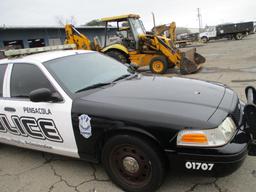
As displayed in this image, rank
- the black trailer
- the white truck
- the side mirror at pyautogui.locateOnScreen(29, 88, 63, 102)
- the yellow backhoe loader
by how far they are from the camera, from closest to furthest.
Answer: the side mirror at pyautogui.locateOnScreen(29, 88, 63, 102), the yellow backhoe loader, the black trailer, the white truck

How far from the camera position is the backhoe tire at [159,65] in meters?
10.6

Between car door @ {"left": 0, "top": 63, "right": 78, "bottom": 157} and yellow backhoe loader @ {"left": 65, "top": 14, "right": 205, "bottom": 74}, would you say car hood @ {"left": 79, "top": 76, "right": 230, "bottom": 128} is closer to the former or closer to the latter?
car door @ {"left": 0, "top": 63, "right": 78, "bottom": 157}

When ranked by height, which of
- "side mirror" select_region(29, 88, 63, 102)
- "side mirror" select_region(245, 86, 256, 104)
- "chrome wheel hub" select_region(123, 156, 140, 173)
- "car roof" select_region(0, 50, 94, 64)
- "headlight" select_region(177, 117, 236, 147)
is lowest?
"chrome wheel hub" select_region(123, 156, 140, 173)

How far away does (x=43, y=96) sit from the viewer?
288 cm

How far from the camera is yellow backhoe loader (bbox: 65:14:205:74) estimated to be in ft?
34.4

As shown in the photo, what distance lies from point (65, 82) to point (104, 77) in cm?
61

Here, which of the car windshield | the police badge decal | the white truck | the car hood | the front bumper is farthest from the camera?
the white truck

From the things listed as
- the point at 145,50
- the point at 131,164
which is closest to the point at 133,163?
the point at 131,164

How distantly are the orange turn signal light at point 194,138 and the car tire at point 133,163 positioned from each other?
31cm

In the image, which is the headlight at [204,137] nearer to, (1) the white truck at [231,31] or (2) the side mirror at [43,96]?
Result: (2) the side mirror at [43,96]

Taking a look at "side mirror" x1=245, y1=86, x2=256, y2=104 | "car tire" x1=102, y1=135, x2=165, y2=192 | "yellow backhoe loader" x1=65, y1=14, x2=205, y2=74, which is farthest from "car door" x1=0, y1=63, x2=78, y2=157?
"yellow backhoe loader" x1=65, y1=14, x2=205, y2=74

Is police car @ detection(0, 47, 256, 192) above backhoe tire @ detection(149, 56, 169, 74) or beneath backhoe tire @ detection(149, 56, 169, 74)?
above

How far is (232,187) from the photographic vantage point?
106 inches

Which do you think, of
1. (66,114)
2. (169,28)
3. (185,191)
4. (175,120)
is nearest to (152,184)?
(185,191)
